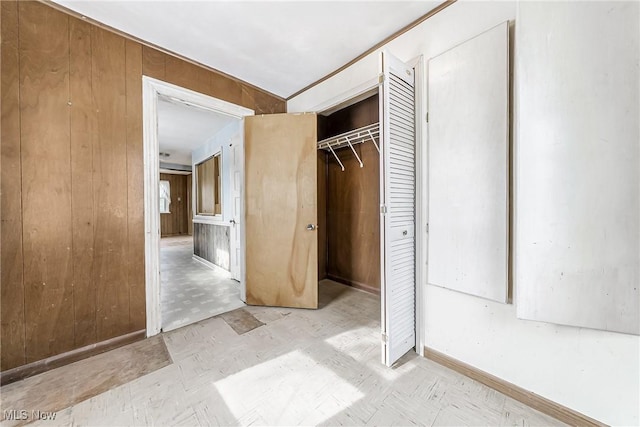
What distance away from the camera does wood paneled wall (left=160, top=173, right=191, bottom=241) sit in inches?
351

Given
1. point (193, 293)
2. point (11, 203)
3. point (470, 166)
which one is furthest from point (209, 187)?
point (470, 166)

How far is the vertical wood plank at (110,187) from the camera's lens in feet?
6.20

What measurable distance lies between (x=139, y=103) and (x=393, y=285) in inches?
101

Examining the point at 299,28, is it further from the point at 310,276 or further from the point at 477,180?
the point at 310,276

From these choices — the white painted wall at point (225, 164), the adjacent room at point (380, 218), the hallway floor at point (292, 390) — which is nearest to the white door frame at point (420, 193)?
the adjacent room at point (380, 218)

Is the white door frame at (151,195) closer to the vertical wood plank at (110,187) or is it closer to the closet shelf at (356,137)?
the vertical wood plank at (110,187)

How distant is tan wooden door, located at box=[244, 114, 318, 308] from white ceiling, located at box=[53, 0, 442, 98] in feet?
1.93

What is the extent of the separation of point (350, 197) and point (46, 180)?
9.63 feet

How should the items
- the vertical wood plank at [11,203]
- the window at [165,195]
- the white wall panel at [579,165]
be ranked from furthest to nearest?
the window at [165,195] → the vertical wood plank at [11,203] → the white wall panel at [579,165]

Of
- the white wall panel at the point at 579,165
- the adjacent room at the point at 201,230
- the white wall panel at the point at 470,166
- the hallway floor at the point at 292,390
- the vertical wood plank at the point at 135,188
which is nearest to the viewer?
the white wall panel at the point at 579,165

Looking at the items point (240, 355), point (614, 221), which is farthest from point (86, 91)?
point (614, 221)

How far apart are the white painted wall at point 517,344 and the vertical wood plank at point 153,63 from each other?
6.67ft

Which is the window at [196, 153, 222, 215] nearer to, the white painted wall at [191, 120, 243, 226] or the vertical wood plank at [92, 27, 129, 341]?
the white painted wall at [191, 120, 243, 226]

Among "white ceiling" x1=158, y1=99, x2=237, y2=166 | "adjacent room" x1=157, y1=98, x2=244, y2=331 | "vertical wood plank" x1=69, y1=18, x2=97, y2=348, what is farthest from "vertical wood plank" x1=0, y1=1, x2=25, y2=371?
"white ceiling" x1=158, y1=99, x2=237, y2=166
